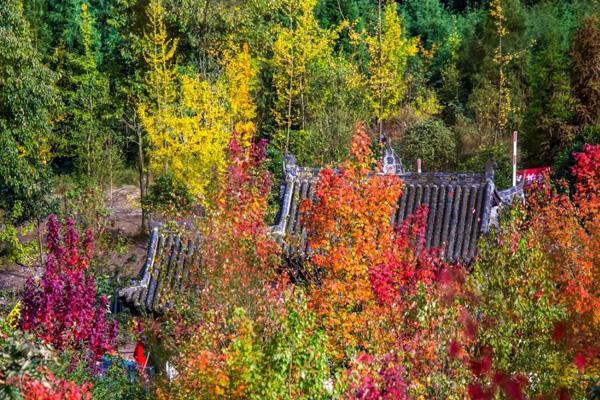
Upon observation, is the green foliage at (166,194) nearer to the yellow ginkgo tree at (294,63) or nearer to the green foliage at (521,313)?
the yellow ginkgo tree at (294,63)

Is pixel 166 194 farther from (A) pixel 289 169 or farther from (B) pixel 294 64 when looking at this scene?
(A) pixel 289 169

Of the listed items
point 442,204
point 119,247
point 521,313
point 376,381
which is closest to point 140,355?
point 442,204

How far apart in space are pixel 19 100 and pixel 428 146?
55.7ft

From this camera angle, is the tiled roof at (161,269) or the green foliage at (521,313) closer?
the green foliage at (521,313)

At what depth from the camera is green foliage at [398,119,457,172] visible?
40.7 m

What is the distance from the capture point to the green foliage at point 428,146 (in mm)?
40688

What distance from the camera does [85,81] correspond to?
4803cm

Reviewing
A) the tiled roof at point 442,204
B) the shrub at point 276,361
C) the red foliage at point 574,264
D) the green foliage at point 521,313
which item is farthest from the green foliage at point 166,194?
the shrub at point 276,361

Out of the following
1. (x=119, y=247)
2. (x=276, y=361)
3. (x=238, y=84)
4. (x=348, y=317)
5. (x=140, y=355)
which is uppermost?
(x=276, y=361)

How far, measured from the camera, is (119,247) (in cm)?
3275

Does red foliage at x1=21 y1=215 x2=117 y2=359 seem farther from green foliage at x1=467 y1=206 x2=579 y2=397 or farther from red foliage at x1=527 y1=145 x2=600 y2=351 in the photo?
red foliage at x1=527 y1=145 x2=600 y2=351

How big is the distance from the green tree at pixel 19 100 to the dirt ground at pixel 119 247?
3.23 meters

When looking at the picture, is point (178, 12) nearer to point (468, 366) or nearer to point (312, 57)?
point (312, 57)

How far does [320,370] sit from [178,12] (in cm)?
3159
